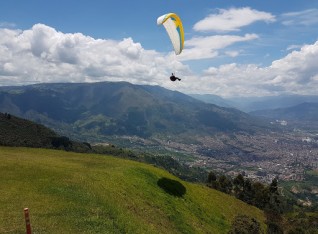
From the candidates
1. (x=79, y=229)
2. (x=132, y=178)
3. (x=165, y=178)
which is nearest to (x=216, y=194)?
(x=165, y=178)

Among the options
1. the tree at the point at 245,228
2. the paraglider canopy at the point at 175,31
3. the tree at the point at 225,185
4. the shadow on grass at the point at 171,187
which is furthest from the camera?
the tree at the point at 225,185

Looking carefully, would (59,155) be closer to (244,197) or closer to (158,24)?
(158,24)

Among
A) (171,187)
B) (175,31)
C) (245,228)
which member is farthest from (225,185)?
(175,31)

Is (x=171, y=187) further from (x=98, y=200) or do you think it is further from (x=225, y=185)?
(x=225, y=185)

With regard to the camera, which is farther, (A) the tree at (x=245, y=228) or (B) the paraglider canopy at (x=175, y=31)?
(A) the tree at (x=245, y=228)

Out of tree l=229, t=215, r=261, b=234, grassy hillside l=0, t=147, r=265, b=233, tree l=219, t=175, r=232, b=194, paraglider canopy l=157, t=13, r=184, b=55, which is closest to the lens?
grassy hillside l=0, t=147, r=265, b=233

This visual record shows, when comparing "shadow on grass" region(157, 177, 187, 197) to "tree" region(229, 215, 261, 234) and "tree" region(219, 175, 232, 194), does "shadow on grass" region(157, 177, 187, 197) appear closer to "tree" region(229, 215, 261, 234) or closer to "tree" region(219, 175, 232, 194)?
"tree" region(229, 215, 261, 234)

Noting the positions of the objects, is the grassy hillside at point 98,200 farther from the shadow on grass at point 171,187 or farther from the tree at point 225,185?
the tree at point 225,185

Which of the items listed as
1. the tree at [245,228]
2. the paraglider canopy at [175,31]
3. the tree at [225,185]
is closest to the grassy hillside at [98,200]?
the tree at [245,228]

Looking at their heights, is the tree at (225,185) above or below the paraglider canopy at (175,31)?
below

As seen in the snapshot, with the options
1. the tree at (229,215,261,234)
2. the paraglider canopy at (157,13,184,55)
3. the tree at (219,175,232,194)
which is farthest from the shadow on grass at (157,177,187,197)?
the tree at (219,175,232,194)
